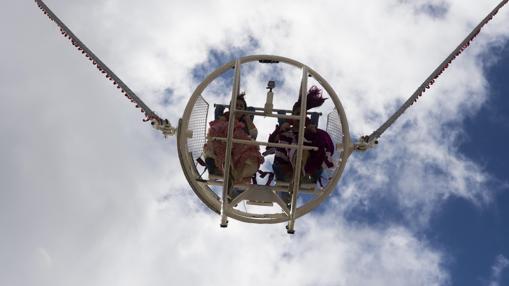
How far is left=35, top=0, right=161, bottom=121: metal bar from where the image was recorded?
44.4 ft

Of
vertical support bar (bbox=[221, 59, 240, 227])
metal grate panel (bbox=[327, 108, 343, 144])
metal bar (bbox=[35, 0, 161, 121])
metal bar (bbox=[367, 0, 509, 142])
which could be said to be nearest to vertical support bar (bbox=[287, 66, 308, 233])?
metal grate panel (bbox=[327, 108, 343, 144])

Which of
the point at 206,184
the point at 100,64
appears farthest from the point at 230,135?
the point at 100,64

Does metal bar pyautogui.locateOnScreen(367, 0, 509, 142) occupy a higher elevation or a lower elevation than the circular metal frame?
higher

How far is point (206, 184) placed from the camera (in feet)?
43.2

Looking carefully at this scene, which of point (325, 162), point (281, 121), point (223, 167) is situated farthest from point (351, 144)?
point (223, 167)

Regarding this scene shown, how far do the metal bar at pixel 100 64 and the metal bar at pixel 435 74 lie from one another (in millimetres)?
4487

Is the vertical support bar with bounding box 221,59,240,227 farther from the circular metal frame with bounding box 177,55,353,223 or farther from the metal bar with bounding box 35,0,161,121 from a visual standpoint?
the metal bar with bounding box 35,0,161,121

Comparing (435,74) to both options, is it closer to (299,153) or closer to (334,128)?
(334,128)

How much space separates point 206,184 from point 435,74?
207 inches

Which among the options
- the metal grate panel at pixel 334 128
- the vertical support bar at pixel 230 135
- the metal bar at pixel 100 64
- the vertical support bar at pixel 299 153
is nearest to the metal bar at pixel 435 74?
the metal grate panel at pixel 334 128

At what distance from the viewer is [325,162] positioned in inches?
523

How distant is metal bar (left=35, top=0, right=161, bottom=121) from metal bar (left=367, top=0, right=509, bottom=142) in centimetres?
449

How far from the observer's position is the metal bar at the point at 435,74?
13906 millimetres

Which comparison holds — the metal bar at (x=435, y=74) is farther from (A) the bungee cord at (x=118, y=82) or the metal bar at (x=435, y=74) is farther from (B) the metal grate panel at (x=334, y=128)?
(A) the bungee cord at (x=118, y=82)
